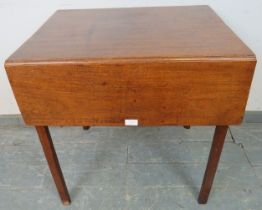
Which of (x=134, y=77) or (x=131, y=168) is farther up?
(x=134, y=77)

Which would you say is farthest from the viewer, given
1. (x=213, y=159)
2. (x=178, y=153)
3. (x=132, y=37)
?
(x=178, y=153)

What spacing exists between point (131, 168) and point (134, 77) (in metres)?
0.71

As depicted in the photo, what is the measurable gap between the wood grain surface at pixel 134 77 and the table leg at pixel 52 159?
9 cm

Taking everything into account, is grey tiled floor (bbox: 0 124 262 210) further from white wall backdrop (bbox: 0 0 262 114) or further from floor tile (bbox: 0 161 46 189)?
white wall backdrop (bbox: 0 0 262 114)

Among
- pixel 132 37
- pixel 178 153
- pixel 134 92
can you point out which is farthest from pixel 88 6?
pixel 178 153

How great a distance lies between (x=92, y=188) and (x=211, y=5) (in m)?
1.03

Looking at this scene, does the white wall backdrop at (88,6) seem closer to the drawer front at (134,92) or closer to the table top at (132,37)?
the table top at (132,37)

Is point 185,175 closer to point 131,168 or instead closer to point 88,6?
point 131,168

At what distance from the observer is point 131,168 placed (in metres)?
1.33

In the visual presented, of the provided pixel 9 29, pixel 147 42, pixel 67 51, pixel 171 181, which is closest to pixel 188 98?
pixel 147 42

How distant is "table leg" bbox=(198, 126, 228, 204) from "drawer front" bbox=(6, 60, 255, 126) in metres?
0.10

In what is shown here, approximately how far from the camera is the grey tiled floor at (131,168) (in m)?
1.18

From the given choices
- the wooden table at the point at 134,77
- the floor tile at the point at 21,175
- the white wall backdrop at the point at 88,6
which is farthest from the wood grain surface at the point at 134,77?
the floor tile at the point at 21,175

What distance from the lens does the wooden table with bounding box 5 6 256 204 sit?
0.72 m
